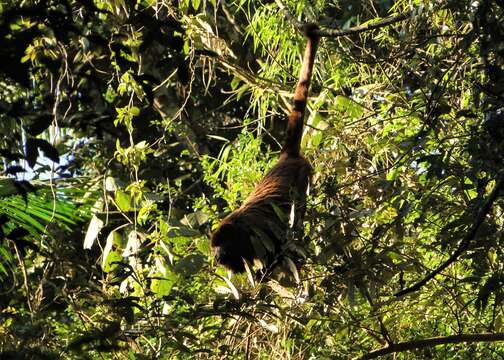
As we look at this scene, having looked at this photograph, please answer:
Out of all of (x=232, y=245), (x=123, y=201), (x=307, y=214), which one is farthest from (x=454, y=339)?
(x=123, y=201)

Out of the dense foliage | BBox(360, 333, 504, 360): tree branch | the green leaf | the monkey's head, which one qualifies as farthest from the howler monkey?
BBox(360, 333, 504, 360): tree branch

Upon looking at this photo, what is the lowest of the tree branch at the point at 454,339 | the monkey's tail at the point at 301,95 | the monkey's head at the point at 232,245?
the monkey's head at the point at 232,245

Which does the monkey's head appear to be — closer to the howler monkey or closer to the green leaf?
the howler monkey

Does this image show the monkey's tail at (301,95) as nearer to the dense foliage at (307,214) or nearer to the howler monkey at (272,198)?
the howler monkey at (272,198)

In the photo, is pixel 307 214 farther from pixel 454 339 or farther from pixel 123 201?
pixel 123 201

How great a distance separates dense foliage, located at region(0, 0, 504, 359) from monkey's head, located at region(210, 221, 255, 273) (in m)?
0.08

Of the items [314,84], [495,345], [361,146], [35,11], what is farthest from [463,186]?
[314,84]

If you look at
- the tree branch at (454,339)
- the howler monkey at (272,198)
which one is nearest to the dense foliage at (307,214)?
the tree branch at (454,339)

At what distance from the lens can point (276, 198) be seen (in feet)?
16.3

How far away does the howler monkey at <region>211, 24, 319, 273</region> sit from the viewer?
4559mm

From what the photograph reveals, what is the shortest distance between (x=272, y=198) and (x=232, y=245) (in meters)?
0.44

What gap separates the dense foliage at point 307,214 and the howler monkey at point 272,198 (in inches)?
4.5

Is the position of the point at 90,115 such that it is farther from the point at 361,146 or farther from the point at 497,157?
the point at 361,146

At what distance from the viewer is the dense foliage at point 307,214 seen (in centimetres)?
277
